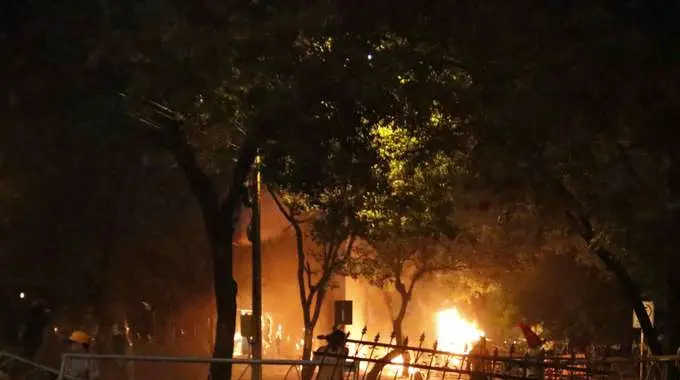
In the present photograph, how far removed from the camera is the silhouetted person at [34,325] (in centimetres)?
2589

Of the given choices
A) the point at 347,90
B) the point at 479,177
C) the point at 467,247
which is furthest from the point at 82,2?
the point at 467,247

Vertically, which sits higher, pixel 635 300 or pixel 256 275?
pixel 256 275

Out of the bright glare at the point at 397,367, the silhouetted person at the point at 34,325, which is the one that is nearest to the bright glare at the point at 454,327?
the bright glare at the point at 397,367

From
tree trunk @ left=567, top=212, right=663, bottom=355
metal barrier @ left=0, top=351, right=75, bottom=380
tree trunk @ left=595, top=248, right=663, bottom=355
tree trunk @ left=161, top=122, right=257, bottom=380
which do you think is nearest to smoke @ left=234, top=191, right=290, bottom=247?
tree trunk @ left=161, top=122, right=257, bottom=380

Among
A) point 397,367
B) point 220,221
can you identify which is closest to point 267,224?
point 397,367

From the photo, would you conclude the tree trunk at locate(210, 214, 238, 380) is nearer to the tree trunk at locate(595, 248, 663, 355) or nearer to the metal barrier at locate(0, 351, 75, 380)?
the metal barrier at locate(0, 351, 75, 380)

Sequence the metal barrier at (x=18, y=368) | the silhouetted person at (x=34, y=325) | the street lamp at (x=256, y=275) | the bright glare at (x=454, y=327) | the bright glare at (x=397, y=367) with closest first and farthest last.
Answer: the metal barrier at (x=18, y=368) < the bright glare at (x=397, y=367) < the street lamp at (x=256, y=275) < the silhouetted person at (x=34, y=325) < the bright glare at (x=454, y=327)

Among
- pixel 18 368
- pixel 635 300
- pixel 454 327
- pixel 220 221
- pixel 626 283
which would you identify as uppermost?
pixel 454 327

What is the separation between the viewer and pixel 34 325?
26.4m

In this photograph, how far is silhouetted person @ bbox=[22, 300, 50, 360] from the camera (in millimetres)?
25891

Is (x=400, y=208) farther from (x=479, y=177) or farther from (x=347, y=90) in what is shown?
(x=347, y=90)

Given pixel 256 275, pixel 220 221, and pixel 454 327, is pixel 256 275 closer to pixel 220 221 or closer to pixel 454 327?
pixel 220 221

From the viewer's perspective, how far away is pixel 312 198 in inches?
637

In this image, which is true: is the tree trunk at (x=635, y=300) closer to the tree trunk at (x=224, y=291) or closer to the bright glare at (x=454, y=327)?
the tree trunk at (x=224, y=291)
